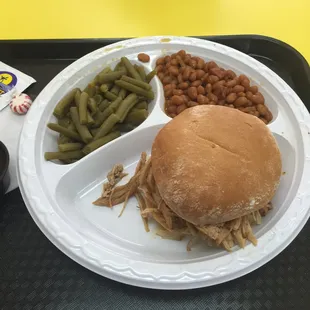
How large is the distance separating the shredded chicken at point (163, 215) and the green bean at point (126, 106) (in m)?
0.27

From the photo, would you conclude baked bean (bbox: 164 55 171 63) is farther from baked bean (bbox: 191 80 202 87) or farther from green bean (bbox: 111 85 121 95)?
green bean (bbox: 111 85 121 95)

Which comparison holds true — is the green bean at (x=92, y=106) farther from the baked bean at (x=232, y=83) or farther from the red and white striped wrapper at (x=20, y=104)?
the baked bean at (x=232, y=83)

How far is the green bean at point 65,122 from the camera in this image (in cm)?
190

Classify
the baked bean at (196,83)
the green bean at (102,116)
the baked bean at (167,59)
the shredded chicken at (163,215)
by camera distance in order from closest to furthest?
the shredded chicken at (163,215), the green bean at (102,116), the baked bean at (196,83), the baked bean at (167,59)

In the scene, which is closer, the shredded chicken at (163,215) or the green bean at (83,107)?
Answer: the shredded chicken at (163,215)

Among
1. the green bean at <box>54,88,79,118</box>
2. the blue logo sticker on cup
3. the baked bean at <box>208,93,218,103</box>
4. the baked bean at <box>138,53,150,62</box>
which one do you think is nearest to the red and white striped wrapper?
the blue logo sticker on cup

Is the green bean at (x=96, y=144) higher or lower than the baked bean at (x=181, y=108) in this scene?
lower

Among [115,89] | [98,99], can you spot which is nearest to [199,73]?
[115,89]

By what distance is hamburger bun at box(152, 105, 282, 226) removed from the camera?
1388 mm

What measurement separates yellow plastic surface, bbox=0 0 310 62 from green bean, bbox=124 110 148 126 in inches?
37.7

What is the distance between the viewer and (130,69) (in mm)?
2018

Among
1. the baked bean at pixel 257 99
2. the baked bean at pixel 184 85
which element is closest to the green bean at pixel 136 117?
the baked bean at pixel 184 85

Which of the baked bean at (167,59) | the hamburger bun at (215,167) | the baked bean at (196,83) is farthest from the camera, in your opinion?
the baked bean at (167,59)

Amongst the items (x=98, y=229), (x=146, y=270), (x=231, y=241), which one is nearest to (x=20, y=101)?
(x=98, y=229)
